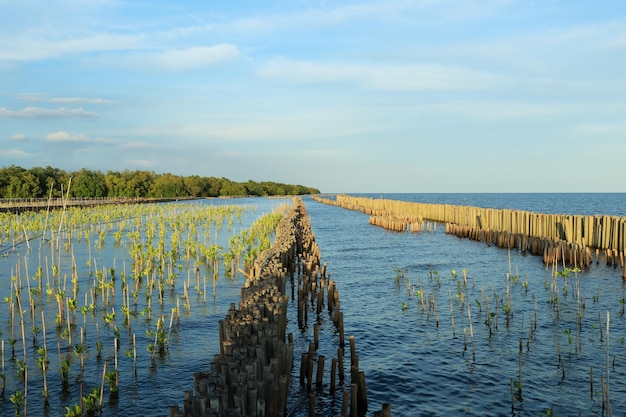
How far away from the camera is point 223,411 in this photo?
20.8ft

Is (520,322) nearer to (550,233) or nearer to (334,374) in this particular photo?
(334,374)

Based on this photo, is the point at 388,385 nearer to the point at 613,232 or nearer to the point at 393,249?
the point at 613,232

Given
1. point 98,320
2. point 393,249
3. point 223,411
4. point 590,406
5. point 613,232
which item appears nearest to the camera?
point 223,411

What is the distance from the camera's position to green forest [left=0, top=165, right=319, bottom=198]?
87.4 meters

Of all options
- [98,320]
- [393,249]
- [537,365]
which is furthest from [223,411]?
[393,249]

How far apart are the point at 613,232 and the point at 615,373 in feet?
Result: 60.2

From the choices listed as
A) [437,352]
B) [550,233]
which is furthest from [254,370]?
[550,233]

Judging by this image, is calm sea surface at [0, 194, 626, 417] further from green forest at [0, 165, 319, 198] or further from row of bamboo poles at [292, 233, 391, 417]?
green forest at [0, 165, 319, 198]

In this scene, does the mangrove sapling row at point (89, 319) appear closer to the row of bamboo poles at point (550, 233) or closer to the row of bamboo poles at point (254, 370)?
the row of bamboo poles at point (254, 370)

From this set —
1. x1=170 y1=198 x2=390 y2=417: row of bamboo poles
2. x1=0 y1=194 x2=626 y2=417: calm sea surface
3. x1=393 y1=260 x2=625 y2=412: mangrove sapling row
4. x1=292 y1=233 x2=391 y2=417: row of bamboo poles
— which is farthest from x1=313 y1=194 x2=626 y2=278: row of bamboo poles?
x1=170 y1=198 x2=390 y2=417: row of bamboo poles

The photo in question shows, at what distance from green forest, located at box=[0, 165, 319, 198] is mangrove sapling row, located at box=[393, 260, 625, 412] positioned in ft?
148

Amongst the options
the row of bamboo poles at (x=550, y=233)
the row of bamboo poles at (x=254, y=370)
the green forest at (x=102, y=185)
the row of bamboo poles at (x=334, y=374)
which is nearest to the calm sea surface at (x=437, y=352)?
the row of bamboo poles at (x=334, y=374)

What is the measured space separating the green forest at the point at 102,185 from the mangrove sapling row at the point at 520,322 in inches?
1771

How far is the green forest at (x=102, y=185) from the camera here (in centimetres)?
8744
